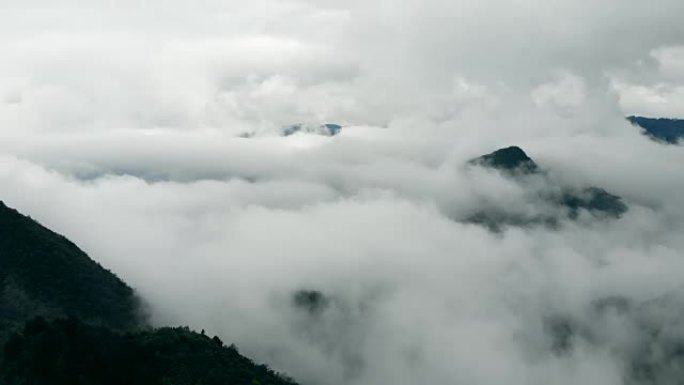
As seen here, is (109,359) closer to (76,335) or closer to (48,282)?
(76,335)

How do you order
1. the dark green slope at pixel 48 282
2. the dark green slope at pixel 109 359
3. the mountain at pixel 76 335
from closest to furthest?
the dark green slope at pixel 109 359
the mountain at pixel 76 335
the dark green slope at pixel 48 282

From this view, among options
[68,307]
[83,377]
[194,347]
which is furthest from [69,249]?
[83,377]

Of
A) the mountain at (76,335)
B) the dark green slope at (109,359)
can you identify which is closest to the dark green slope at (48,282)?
the mountain at (76,335)

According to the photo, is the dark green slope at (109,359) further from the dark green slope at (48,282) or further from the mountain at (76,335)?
the dark green slope at (48,282)

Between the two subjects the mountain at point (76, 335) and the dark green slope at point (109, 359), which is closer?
the dark green slope at point (109, 359)

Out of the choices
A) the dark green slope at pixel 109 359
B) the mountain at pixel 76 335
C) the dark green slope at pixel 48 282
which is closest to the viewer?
the dark green slope at pixel 109 359

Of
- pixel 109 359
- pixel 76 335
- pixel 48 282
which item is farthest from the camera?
pixel 48 282

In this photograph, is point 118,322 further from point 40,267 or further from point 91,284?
point 40,267

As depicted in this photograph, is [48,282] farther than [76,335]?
Yes

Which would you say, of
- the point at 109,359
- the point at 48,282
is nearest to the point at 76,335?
the point at 109,359
